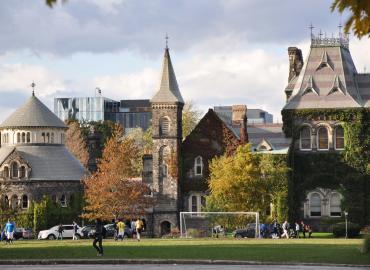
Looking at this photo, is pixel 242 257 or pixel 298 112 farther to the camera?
pixel 298 112

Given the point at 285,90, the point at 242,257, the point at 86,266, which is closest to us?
the point at 86,266

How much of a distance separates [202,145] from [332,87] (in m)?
12.0

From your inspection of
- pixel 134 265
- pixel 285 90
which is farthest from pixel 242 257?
pixel 285 90

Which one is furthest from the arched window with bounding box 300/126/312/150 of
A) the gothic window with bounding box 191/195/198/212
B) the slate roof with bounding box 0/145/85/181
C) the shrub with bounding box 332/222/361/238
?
the slate roof with bounding box 0/145/85/181

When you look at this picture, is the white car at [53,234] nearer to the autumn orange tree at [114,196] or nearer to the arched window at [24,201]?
the autumn orange tree at [114,196]

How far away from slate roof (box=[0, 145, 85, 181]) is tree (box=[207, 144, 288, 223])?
21197mm

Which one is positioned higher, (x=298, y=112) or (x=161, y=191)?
(x=298, y=112)

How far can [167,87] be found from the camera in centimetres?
9162

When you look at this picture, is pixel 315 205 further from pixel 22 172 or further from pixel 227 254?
pixel 227 254

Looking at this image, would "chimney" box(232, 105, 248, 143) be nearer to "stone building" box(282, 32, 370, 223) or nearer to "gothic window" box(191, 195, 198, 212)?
"stone building" box(282, 32, 370, 223)

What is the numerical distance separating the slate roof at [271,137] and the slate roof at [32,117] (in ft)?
69.8

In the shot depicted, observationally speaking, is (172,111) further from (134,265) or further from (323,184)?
(134,265)

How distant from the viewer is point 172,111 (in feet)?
298

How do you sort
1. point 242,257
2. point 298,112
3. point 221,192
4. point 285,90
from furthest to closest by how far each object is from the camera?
point 285,90, point 298,112, point 221,192, point 242,257
